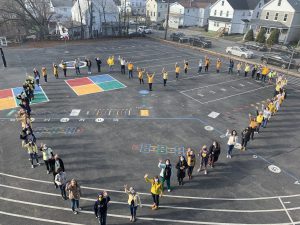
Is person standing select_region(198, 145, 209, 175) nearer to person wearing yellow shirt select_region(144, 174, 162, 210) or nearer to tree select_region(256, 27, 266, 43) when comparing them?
person wearing yellow shirt select_region(144, 174, 162, 210)

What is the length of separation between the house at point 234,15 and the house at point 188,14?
8356 mm

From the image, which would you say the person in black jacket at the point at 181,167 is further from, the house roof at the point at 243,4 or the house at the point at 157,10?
the house at the point at 157,10

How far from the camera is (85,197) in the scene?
1250 cm

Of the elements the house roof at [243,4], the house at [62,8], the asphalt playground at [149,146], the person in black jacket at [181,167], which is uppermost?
the house roof at [243,4]

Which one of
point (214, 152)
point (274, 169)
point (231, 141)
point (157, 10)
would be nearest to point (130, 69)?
point (231, 141)

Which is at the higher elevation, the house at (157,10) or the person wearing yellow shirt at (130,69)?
the house at (157,10)

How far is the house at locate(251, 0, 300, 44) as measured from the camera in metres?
47.9

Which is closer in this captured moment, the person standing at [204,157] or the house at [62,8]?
the person standing at [204,157]

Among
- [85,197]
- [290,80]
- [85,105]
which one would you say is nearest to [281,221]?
[85,197]

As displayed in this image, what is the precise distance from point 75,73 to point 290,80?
912 inches

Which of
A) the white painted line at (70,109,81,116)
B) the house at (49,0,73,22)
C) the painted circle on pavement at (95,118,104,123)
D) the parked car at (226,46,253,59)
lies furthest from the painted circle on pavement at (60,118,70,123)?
the house at (49,0,73,22)

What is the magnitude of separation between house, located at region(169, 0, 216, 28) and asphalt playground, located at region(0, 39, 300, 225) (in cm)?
4338

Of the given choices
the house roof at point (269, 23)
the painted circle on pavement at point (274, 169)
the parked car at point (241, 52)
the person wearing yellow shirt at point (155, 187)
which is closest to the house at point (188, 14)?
the house roof at point (269, 23)

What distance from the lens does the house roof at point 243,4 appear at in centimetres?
5901
